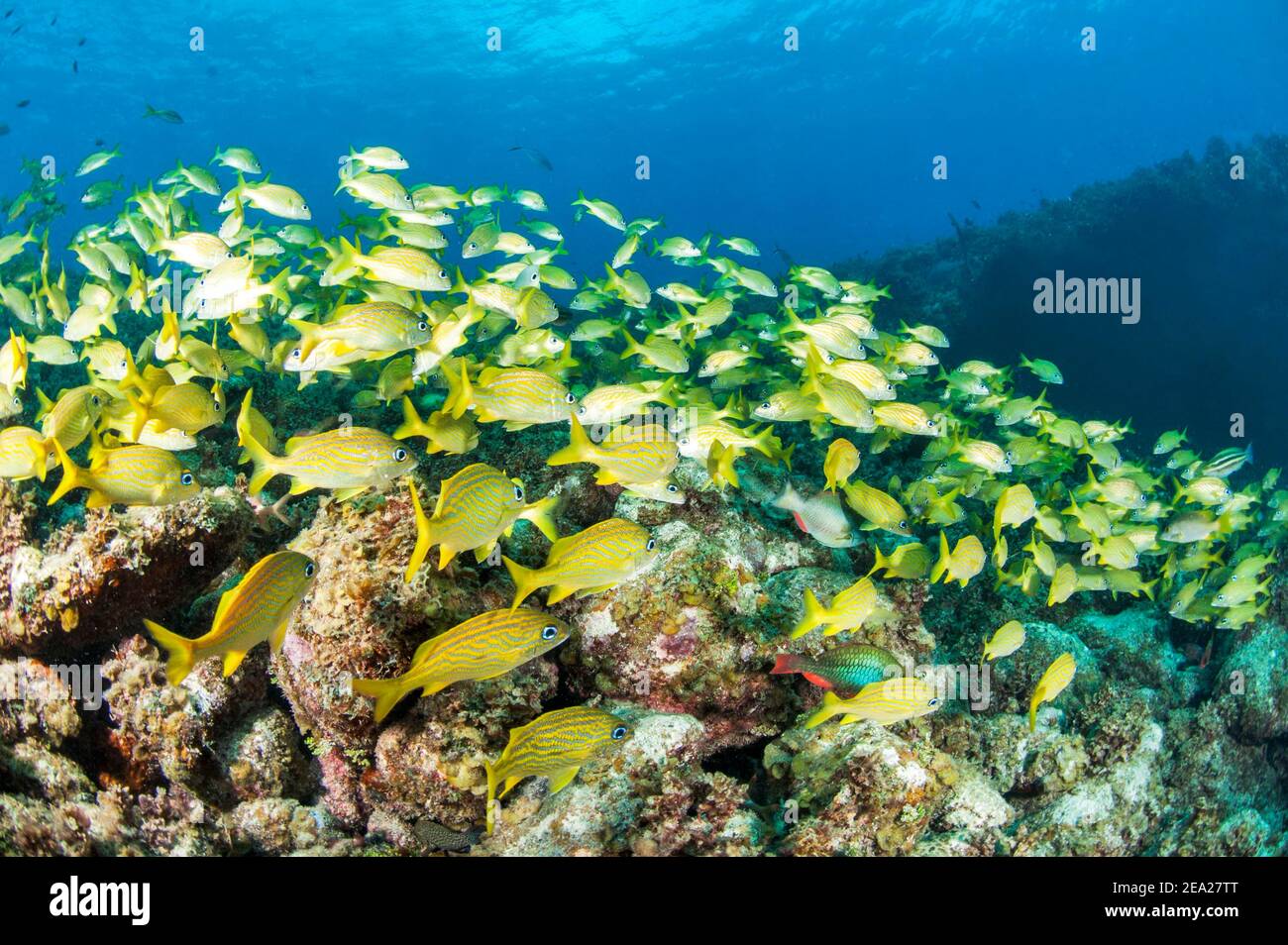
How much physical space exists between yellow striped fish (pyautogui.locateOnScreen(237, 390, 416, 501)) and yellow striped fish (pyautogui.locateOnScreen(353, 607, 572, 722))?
99 cm

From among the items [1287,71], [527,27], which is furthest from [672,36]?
[1287,71]

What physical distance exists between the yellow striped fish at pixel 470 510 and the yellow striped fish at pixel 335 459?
36cm

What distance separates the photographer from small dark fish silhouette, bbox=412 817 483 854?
3.46m

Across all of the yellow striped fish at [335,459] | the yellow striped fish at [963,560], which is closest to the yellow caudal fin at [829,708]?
the yellow striped fish at [963,560]

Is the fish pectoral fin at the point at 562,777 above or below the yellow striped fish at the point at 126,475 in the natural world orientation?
below

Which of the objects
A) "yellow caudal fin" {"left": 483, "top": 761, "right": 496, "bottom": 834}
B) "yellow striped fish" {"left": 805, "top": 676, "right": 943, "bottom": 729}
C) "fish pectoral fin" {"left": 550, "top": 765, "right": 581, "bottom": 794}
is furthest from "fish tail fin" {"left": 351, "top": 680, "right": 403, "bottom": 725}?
"yellow striped fish" {"left": 805, "top": 676, "right": 943, "bottom": 729}

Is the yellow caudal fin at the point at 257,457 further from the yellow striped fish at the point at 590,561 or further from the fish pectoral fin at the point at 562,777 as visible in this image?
the fish pectoral fin at the point at 562,777

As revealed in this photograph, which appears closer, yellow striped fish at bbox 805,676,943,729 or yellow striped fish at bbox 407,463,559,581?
yellow striped fish at bbox 407,463,559,581

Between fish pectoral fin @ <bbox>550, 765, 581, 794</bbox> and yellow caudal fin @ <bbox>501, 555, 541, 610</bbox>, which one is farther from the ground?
yellow caudal fin @ <bbox>501, 555, 541, 610</bbox>

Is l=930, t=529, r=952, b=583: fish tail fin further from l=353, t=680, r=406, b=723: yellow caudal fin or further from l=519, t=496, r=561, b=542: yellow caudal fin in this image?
l=353, t=680, r=406, b=723: yellow caudal fin

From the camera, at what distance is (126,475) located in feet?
11.4

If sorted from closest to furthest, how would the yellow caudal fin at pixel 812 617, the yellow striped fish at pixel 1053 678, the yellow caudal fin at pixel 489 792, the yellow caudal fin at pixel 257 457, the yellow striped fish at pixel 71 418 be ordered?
the yellow caudal fin at pixel 489 792, the yellow caudal fin at pixel 257 457, the yellow caudal fin at pixel 812 617, the yellow striped fish at pixel 71 418, the yellow striped fish at pixel 1053 678

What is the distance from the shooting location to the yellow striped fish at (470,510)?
2.84 m

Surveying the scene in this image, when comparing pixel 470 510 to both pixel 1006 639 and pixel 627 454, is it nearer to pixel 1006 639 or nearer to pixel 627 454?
pixel 627 454
